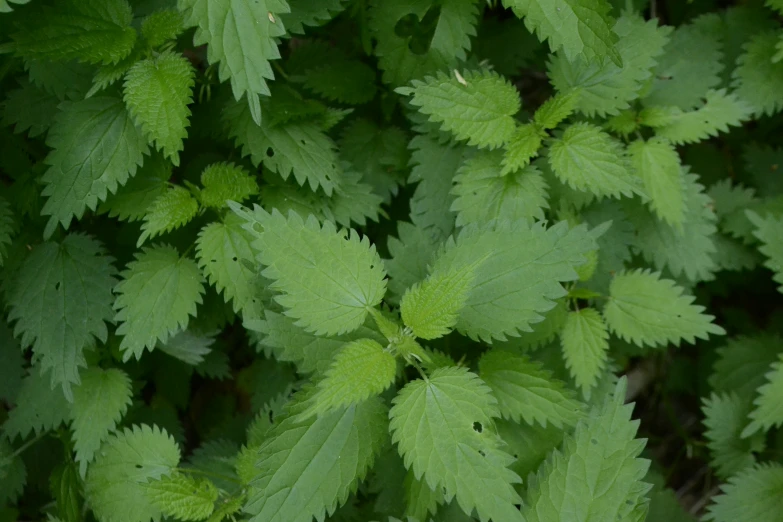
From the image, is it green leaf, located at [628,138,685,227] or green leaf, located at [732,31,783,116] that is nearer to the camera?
green leaf, located at [628,138,685,227]

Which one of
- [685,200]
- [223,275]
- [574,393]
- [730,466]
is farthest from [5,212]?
[730,466]

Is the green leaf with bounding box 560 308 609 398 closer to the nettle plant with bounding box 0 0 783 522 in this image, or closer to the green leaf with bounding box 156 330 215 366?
the nettle plant with bounding box 0 0 783 522

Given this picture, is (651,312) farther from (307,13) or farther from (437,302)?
(307,13)

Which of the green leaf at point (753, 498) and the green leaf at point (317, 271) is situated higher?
the green leaf at point (317, 271)


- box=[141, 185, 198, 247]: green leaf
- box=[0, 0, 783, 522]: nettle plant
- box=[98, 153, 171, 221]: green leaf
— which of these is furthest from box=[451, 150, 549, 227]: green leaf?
box=[98, 153, 171, 221]: green leaf

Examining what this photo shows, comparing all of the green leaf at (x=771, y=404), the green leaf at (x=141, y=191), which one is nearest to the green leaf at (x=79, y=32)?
the green leaf at (x=141, y=191)

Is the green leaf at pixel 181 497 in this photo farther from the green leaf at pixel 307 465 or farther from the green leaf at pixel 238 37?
the green leaf at pixel 238 37

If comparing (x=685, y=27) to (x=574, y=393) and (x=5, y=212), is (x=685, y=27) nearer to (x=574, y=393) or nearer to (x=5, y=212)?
(x=574, y=393)
